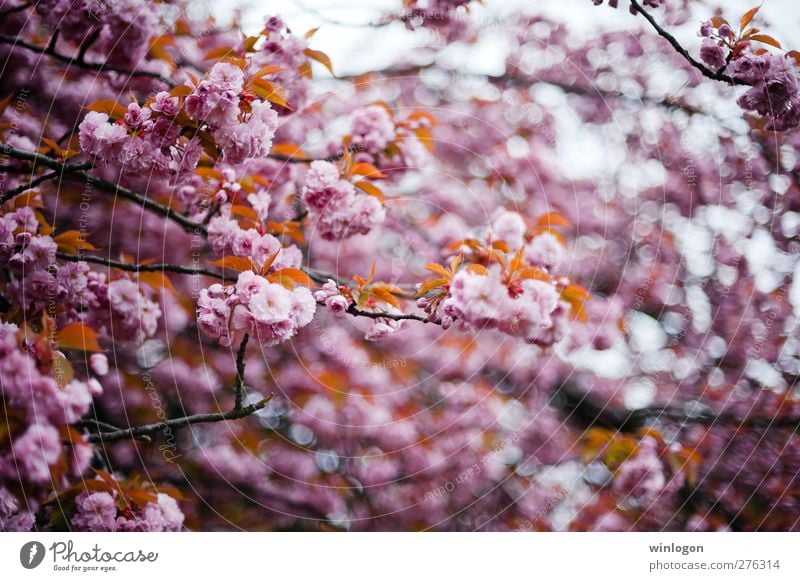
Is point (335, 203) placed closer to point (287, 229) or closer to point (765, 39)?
point (287, 229)

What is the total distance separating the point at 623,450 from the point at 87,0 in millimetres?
1395

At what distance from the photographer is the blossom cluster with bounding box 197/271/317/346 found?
0.81 m

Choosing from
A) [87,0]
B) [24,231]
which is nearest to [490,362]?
[24,231]

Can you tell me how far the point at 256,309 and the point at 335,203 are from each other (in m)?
0.30

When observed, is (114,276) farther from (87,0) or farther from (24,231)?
(87,0)

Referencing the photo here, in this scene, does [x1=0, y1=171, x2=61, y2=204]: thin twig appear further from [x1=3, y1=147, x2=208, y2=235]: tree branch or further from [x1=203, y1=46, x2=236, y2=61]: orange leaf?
[x1=203, y1=46, x2=236, y2=61]: orange leaf

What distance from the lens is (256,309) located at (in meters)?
0.81

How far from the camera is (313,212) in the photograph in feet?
3.41

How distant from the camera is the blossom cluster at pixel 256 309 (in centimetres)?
81

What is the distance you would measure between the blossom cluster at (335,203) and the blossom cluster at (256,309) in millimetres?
216

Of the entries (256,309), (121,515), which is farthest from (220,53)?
(121,515)

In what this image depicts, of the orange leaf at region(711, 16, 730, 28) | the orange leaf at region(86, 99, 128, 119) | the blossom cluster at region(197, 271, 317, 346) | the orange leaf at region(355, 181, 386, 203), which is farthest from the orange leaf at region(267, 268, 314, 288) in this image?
the orange leaf at region(711, 16, 730, 28)

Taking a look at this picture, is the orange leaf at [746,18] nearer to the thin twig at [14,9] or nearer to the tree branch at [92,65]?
the tree branch at [92,65]

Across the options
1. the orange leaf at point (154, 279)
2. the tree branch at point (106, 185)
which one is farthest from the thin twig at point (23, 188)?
the orange leaf at point (154, 279)
